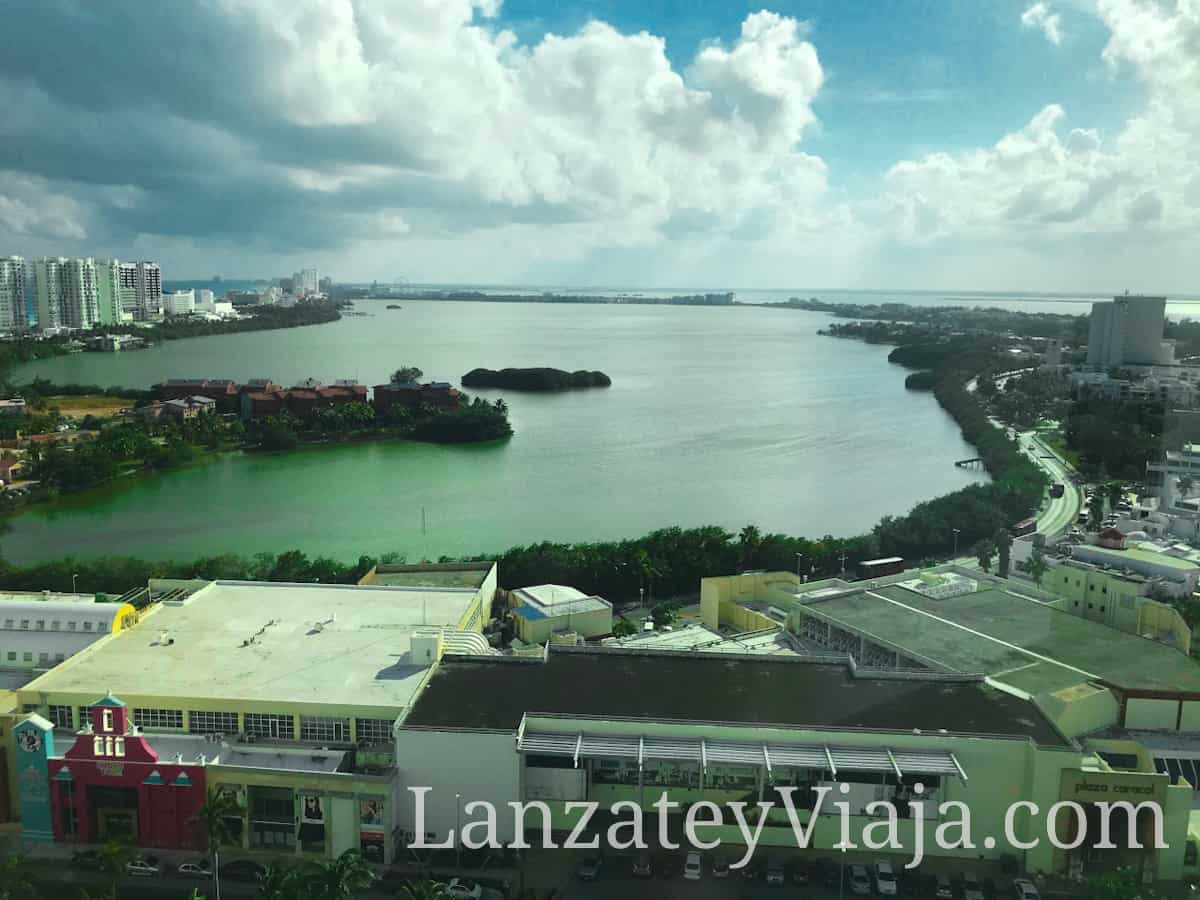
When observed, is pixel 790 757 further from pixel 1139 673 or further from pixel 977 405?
pixel 977 405

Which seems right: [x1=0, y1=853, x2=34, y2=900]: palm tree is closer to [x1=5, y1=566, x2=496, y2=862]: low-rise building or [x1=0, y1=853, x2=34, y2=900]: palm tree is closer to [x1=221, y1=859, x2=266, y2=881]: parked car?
[x1=5, y1=566, x2=496, y2=862]: low-rise building

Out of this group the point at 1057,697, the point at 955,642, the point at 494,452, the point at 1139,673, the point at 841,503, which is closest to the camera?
the point at 1057,697

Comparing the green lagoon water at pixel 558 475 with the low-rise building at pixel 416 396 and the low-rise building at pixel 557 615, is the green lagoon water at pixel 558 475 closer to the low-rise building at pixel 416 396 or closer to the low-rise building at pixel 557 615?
the low-rise building at pixel 416 396

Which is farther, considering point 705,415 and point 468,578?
point 705,415

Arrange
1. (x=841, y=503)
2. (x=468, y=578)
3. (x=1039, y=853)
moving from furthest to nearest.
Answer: (x=841, y=503), (x=468, y=578), (x=1039, y=853)

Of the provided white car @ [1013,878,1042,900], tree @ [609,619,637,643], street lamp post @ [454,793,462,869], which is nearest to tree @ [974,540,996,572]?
tree @ [609,619,637,643]

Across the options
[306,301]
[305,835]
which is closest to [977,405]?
[305,835]

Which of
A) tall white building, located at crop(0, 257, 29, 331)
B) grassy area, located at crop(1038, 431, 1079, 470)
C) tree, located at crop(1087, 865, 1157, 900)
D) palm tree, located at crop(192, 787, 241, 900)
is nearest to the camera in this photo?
tree, located at crop(1087, 865, 1157, 900)
